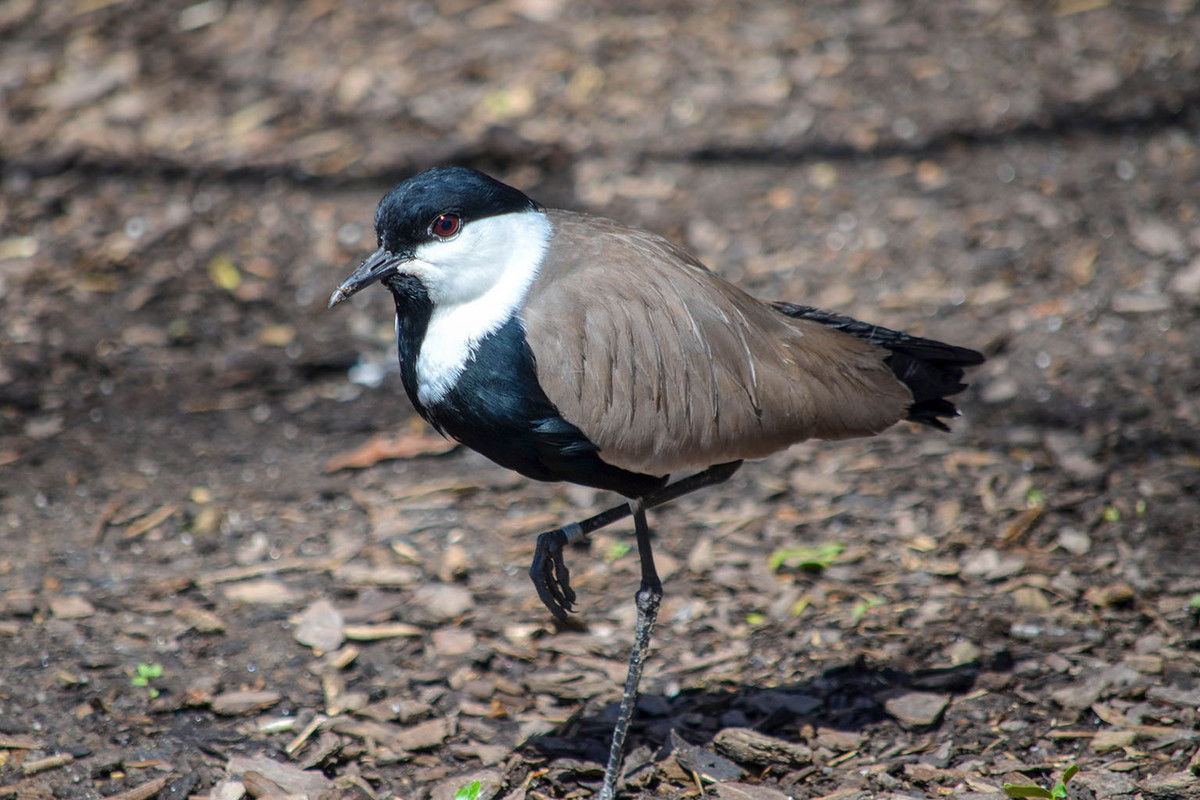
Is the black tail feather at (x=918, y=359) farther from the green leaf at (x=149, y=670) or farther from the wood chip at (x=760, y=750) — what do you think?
the green leaf at (x=149, y=670)

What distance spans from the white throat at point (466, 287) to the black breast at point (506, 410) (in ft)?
0.12

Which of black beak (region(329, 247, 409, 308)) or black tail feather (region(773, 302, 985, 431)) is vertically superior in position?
black beak (region(329, 247, 409, 308))

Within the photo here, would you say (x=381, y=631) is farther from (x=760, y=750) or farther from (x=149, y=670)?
(x=760, y=750)

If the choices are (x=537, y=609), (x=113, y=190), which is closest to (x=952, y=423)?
(x=537, y=609)

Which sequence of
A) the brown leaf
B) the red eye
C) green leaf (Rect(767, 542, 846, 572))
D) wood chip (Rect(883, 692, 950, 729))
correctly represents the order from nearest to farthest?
1. the red eye
2. wood chip (Rect(883, 692, 950, 729))
3. green leaf (Rect(767, 542, 846, 572))
4. the brown leaf

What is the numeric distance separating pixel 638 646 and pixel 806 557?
1062 mm

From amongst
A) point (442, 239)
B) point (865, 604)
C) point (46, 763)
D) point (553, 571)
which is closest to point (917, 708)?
point (865, 604)

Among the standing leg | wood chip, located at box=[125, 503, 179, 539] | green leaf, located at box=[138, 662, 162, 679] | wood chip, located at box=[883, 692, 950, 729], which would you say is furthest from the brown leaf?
wood chip, located at box=[883, 692, 950, 729]

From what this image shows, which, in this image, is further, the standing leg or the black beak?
the standing leg

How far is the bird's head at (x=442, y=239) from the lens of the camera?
3311mm

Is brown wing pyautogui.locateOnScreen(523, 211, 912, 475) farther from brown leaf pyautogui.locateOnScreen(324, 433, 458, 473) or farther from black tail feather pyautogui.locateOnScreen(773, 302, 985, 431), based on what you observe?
brown leaf pyautogui.locateOnScreen(324, 433, 458, 473)

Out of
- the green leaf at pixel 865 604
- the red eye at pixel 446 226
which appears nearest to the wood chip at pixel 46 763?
Result: the red eye at pixel 446 226

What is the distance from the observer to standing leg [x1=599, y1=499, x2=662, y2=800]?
347cm

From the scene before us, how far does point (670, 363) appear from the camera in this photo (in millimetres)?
3387
